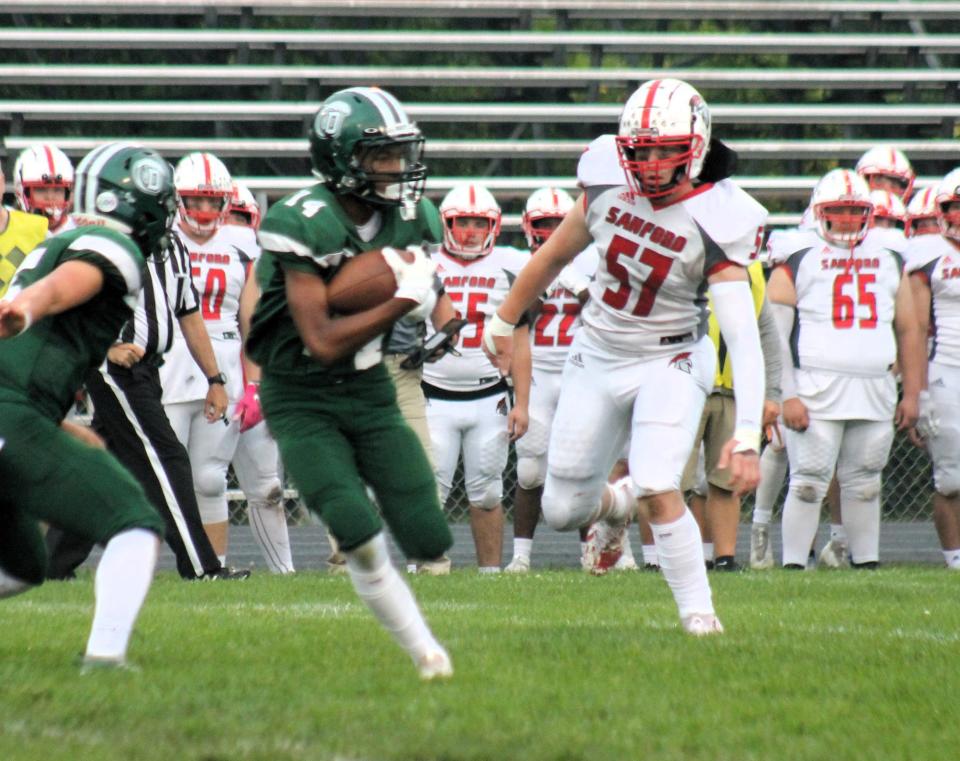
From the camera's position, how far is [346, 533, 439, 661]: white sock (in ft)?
13.7

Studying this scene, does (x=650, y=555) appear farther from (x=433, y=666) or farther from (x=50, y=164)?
(x=433, y=666)

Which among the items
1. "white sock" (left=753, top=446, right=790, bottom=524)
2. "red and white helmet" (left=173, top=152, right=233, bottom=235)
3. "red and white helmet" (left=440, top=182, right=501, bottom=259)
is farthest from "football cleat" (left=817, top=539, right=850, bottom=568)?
"red and white helmet" (left=173, top=152, right=233, bottom=235)

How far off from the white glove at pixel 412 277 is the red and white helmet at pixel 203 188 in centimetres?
482

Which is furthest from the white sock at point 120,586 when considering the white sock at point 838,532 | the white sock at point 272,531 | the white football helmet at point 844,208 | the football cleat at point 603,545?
the white sock at point 838,532

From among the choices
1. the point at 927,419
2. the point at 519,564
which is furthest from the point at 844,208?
the point at 519,564

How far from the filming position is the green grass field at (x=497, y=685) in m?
3.43

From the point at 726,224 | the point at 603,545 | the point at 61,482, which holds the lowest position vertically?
the point at 603,545

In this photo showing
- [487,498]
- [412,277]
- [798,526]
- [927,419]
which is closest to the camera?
[412,277]

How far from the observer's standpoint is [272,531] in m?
8.77

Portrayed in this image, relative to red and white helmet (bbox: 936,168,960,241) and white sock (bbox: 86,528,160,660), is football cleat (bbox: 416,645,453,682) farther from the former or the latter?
red and white helmet (bbox: 936,168,960,241)

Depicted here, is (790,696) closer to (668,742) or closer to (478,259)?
(668,742)

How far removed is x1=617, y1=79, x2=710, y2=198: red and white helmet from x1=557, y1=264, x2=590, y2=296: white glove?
377 centimetres

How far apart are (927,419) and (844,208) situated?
1.30 m

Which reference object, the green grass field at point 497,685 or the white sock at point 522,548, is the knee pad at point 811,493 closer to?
the white sock at point 522,548
